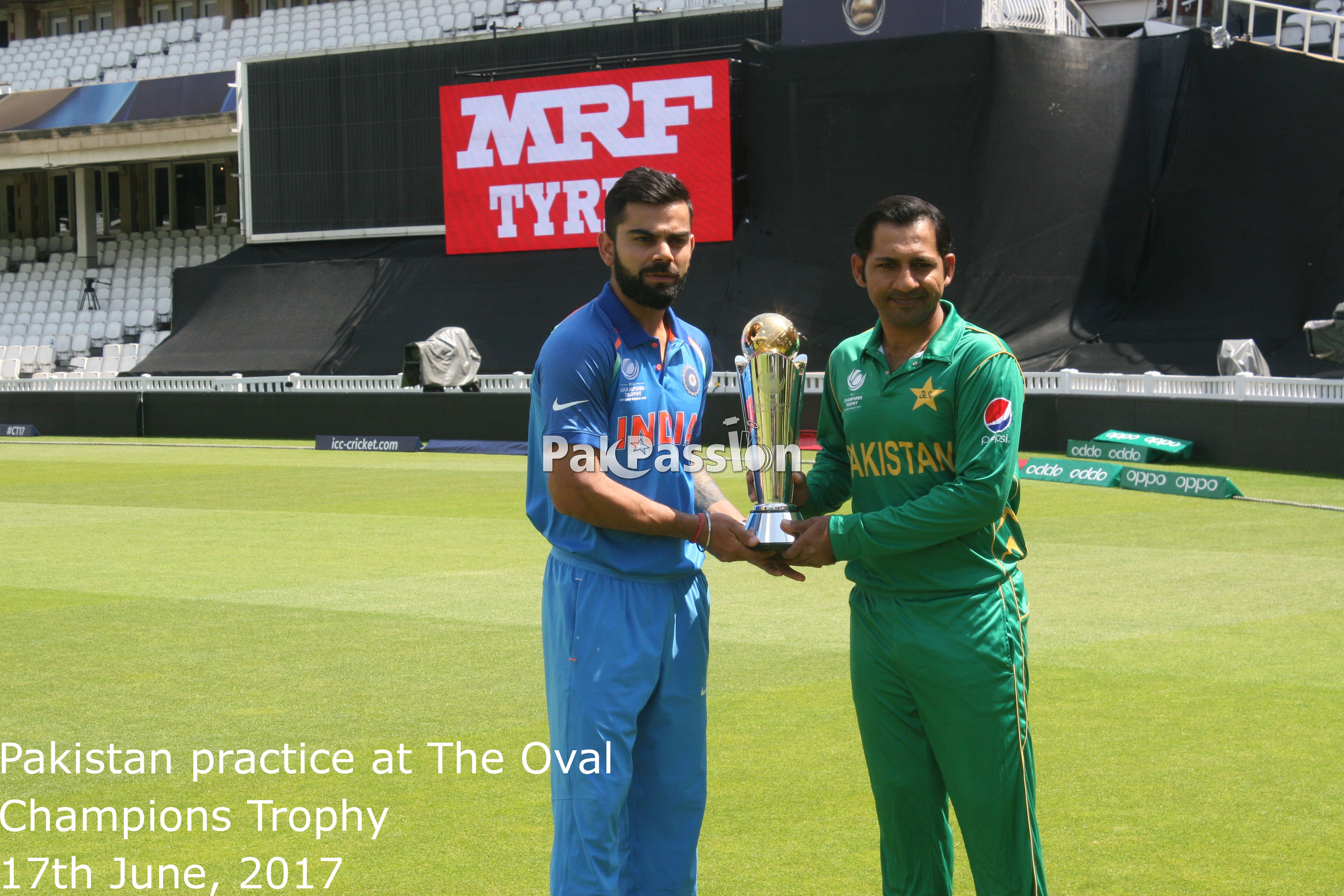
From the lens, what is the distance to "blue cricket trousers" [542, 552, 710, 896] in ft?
12.5

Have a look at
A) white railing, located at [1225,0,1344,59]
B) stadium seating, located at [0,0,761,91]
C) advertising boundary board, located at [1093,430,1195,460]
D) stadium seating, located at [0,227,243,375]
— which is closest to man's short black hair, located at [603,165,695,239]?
advertising boundary board, located at [1093,430,1195,460]

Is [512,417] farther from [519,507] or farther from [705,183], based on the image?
[519,507]

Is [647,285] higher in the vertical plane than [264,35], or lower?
lower

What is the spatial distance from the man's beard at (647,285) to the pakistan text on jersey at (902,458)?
0.69m

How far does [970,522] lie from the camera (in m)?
3.81

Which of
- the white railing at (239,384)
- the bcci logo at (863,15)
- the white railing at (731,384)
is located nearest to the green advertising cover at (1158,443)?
the white railing at (731,384)

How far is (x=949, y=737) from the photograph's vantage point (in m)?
3.83

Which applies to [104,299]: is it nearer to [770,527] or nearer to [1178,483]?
[1178,483]


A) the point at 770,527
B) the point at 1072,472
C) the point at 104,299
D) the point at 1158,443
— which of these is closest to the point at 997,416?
the point at 770,527

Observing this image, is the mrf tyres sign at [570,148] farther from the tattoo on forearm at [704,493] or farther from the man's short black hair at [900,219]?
the man's short black hair at [900,219]

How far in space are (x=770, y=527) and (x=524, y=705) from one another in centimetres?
319

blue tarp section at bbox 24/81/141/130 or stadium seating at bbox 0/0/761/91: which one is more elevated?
stadium seating at bbox 0/0/761/91

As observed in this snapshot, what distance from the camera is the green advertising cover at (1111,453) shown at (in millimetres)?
20297

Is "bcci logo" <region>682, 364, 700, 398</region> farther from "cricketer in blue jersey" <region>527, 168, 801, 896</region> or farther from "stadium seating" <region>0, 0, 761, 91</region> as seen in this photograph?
"stadium seating" <region>0, 0, 761, 91</region>
